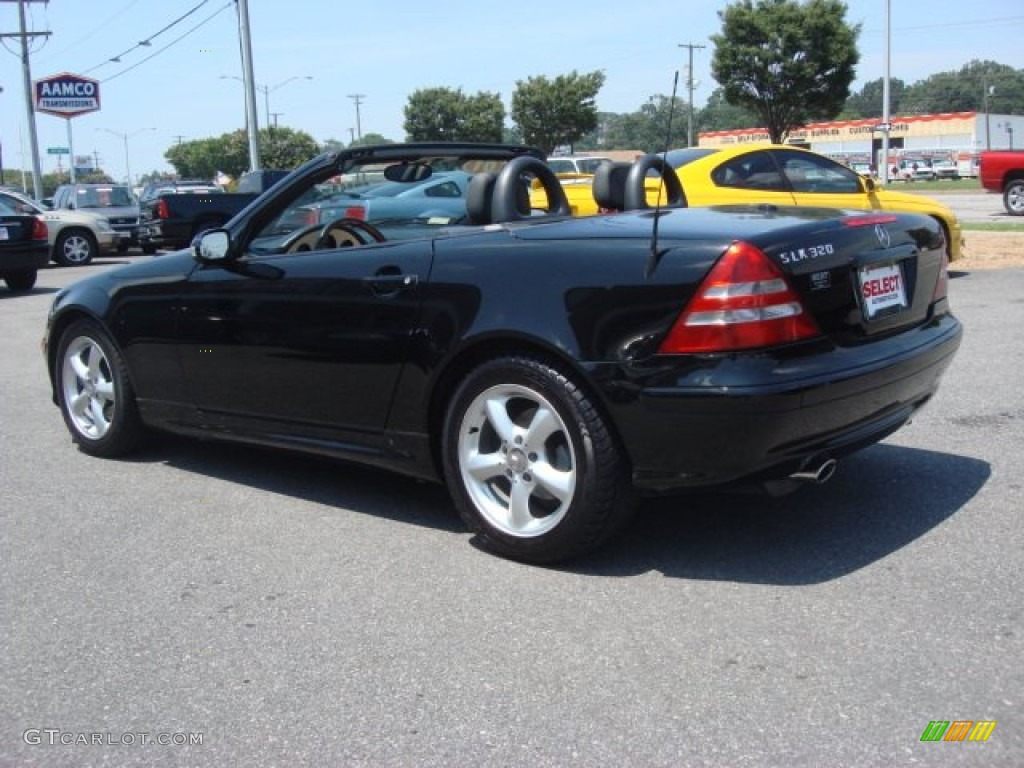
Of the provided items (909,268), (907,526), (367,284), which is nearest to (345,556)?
(367,284)

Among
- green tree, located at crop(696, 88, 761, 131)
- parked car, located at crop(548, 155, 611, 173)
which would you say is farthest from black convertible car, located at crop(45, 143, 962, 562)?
green tree, located at crop(696, 88, 761, 131)

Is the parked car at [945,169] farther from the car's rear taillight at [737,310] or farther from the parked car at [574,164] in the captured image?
the car's rear taillight at [737,310]

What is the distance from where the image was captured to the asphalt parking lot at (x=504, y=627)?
2.66 metres

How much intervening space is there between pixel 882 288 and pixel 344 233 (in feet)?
7.83

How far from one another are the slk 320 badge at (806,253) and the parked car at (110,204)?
2215cm

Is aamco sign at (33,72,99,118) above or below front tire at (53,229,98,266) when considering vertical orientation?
above

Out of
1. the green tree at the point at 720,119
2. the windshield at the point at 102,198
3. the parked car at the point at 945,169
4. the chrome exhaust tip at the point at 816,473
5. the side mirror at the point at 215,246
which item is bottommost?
the chrome exhaust tip at the point at 816,473

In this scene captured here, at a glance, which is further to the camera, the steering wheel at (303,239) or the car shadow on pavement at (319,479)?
the steering wheel at (303,239)

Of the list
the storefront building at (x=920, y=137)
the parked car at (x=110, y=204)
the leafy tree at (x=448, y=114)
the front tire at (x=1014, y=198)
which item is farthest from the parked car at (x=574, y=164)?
the storefront building at (x=920, y=137)

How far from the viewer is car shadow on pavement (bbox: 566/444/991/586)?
3.70 metres

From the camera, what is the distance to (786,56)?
4203cm

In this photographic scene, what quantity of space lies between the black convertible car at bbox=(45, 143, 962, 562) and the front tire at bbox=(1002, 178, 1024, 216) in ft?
65.5

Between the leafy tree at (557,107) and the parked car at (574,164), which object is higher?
the leafy tree at (557,107)

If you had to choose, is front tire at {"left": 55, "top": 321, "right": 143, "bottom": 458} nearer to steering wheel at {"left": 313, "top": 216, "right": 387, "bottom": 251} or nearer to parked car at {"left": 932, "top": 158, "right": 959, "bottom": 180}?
steering wheel at {"left": 313, "top": 216, "right": 387, "bottom": 251}
